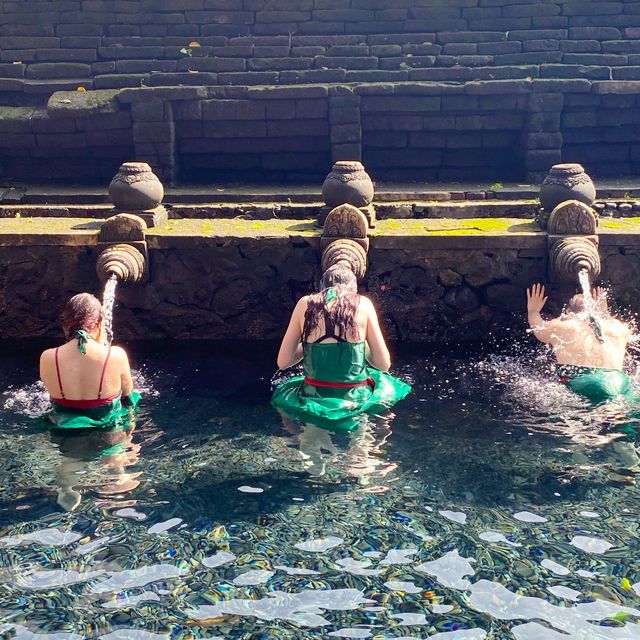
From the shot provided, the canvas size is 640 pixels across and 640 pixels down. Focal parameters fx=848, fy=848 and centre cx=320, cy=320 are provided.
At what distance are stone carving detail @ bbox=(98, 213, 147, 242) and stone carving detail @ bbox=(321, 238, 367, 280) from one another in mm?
1883

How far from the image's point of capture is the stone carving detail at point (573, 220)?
27.0ft

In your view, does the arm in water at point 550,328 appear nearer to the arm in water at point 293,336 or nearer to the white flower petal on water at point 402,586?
the arm in water at point 293,336

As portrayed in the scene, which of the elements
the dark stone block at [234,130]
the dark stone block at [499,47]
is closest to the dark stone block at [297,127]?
the dark stone block at [234,130]

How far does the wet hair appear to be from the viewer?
19.3 ft

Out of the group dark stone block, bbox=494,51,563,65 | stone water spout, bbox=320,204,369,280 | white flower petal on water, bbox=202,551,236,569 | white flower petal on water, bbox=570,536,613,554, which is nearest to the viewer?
white flower petal on water, bbox=202,551,236,569

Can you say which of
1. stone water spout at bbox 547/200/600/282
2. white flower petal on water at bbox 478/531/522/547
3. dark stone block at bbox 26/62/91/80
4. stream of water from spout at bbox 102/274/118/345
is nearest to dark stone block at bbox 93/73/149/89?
dark stone block at bbox 26/62/91/80

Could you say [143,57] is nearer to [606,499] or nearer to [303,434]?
[303,434]

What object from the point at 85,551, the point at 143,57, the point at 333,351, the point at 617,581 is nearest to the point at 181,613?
the point at 85,551

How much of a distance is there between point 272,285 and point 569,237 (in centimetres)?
300

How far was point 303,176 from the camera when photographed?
39.8ft

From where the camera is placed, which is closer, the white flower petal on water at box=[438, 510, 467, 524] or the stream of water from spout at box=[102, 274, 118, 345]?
the white flower petal on water at box=[438, 510, 467, 524]

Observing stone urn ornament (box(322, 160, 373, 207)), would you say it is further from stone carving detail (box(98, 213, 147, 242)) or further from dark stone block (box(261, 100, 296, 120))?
dark stone block (box(261, 100, 296, 120))

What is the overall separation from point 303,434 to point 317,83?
276 inches

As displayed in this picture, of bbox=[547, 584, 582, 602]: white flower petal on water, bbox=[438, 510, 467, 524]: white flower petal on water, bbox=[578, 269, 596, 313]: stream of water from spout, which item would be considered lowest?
bbox=[547, 584, 582, 602]: white flower petal on water
